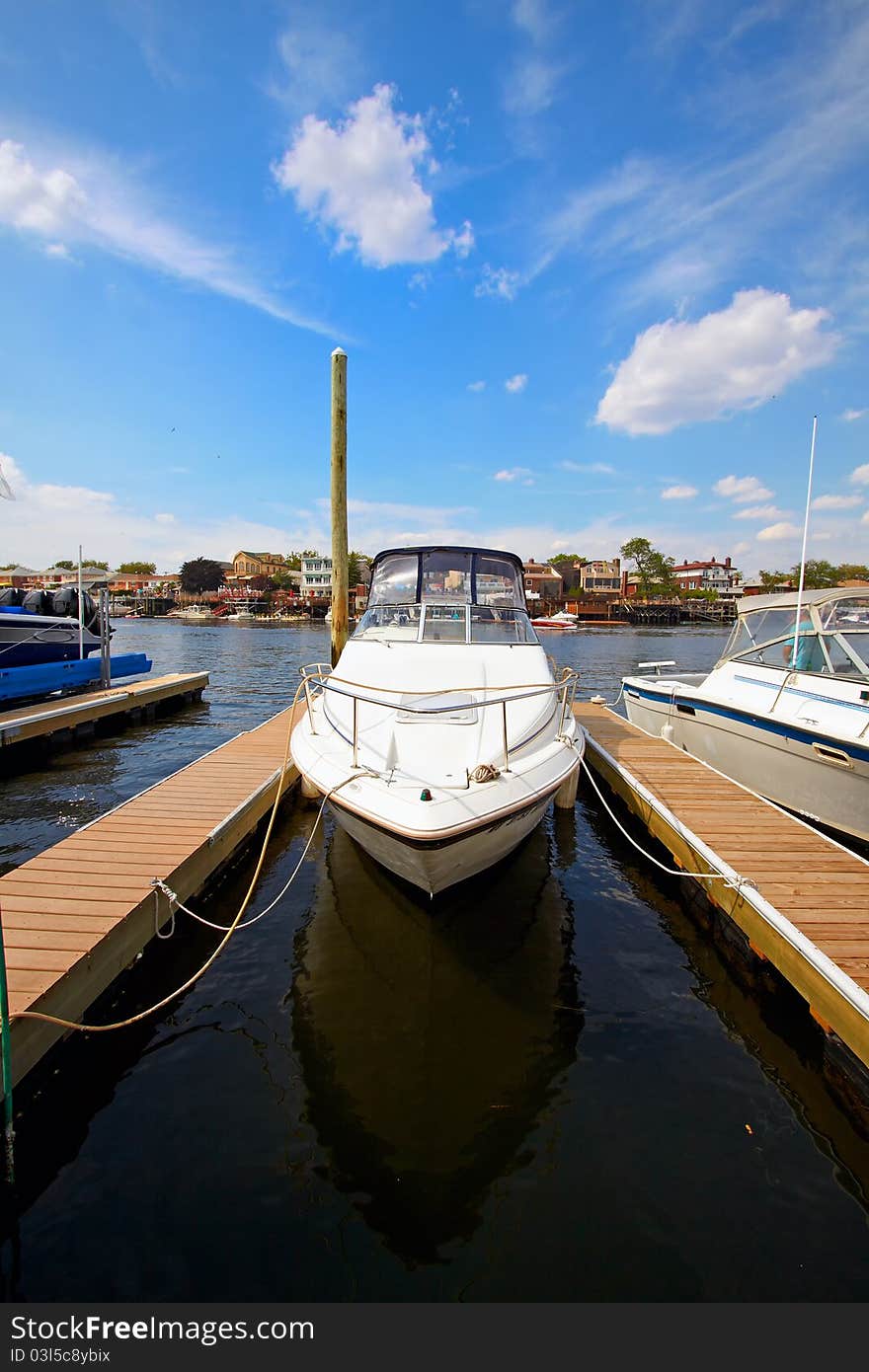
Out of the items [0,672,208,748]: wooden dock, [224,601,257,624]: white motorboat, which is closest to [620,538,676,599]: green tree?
[224,601,257,624]: white motorboat

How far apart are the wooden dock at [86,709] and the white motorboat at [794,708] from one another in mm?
12276

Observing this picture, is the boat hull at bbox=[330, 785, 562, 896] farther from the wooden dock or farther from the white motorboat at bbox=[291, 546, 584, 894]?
the wooden dock

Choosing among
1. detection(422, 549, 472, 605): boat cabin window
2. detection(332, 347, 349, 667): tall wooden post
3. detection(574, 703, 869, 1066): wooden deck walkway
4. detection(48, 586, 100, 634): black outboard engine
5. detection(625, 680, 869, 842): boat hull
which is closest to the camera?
detection(574, 703, 869, 1066): wooden deck walkway

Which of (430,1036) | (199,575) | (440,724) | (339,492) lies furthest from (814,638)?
(199,575)

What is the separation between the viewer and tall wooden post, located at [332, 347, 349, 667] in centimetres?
1198

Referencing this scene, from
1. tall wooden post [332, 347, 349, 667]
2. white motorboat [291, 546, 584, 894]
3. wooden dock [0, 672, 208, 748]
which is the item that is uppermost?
tall wooden post [332, 347, 349, 667]

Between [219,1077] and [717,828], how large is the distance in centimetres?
539

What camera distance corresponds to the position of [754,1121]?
146 inches

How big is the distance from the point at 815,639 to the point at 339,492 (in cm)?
894

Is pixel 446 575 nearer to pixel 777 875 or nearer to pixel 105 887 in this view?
pixel 777 875

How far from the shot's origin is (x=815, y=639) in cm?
922

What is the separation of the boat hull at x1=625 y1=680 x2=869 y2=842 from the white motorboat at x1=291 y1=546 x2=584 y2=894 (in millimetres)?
3026

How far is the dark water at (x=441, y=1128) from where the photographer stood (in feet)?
9.34
